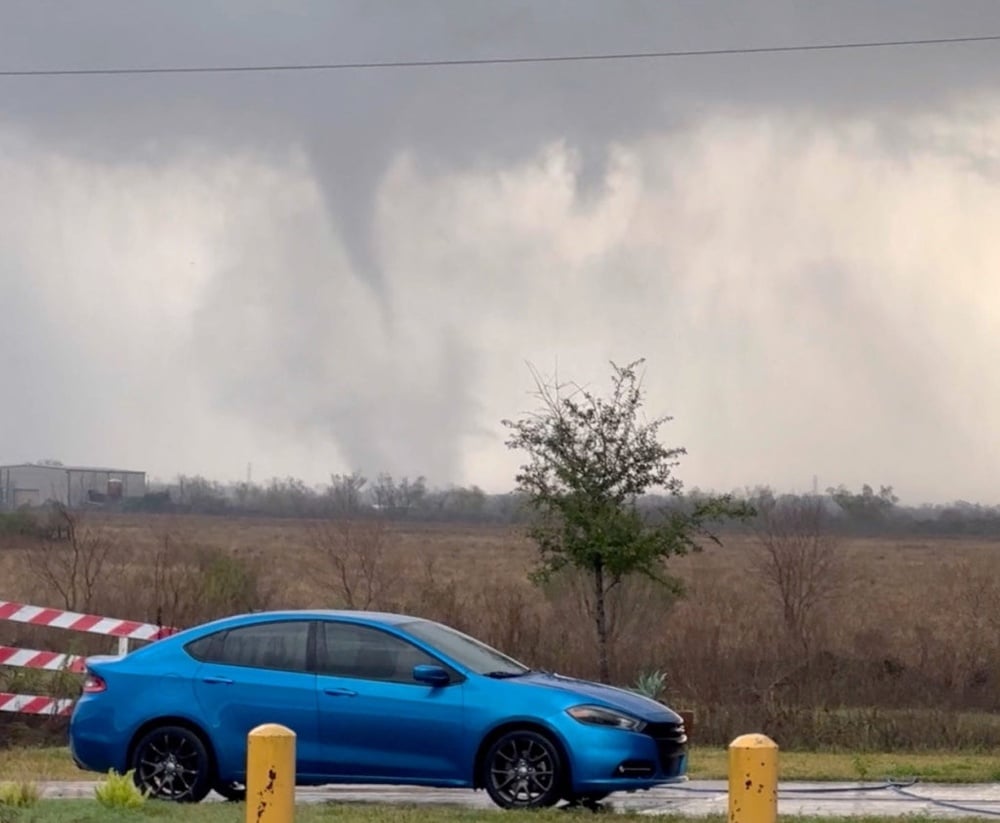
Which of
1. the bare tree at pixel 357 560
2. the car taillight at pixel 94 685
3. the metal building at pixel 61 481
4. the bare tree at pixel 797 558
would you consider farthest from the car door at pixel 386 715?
the metal building at pixel 61 481

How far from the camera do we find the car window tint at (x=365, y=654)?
12.7 meters

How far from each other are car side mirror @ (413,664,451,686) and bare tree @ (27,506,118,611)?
18.7 m

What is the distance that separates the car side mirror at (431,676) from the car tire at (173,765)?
1.85 m

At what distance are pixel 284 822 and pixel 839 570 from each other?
2978 cm

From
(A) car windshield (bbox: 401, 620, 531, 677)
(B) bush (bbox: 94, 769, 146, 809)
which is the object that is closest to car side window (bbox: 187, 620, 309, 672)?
(A) car windshield (bbox: 401, 620, 531, 677)

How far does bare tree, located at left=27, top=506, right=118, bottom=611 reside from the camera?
31.0 meters

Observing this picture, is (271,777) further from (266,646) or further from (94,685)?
(94,685)

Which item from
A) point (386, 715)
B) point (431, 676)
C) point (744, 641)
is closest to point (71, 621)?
point (386, 715)

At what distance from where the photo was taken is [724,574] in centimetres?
5172

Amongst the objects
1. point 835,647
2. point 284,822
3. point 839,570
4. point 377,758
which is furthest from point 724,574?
point 284,822

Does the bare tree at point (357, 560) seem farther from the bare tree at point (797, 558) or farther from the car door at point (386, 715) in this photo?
the car door at point (386, 715)

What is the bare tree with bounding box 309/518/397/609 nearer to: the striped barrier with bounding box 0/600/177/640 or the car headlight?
the striped barrier with bounding box 0/600/177/640

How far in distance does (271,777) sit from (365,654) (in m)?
5.68

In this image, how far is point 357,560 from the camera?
113ft
